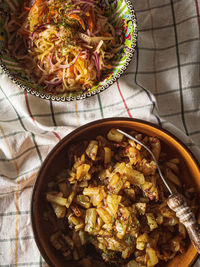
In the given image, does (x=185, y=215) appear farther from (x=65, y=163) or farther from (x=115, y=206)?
(x=65, y=163)

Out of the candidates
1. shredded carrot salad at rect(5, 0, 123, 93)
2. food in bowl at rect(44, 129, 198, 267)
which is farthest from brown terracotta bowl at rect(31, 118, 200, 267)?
shredded carrot salad at rect(5, 0, 123, 93)

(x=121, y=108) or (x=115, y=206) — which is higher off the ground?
(x=121, y=108)

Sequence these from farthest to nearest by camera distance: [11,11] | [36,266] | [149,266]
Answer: [36,266]
[11,11]
[149,266]

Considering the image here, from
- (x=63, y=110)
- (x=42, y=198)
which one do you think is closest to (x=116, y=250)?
(x=42, y=198)

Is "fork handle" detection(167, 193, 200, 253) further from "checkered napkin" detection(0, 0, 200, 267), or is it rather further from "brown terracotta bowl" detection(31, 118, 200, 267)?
"checkered napkin" detection(0, 0, 200, 267)

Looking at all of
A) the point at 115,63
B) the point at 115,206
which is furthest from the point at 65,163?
the point at 115,63

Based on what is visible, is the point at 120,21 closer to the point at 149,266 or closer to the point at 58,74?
the point at 58,74

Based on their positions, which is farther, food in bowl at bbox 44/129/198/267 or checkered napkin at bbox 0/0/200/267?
checkered napkin at bbox 0/0/200/267
